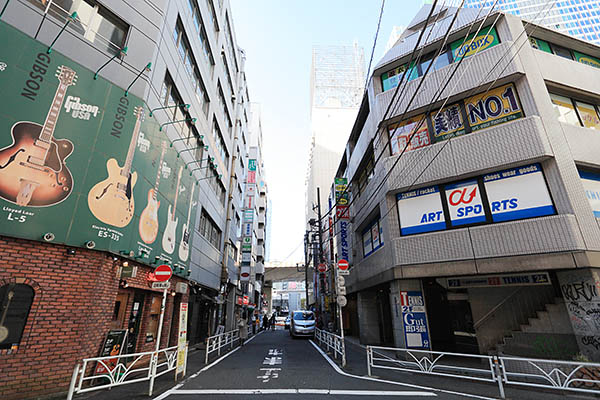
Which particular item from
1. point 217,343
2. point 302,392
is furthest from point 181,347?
point 217,343

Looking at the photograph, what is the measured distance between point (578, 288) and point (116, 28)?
17584 millimetres

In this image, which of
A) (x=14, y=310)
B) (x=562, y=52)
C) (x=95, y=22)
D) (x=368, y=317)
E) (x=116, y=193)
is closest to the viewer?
(x=14, y=310)

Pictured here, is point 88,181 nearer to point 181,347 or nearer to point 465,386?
point 181,347

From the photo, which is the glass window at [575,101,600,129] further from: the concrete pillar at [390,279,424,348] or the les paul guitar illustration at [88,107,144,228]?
the les paul guitar illustration at [88,107,144,228]

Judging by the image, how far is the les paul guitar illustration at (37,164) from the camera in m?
6.37

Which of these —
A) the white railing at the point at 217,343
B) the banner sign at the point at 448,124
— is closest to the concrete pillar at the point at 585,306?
the banner sign at the point at 448,124

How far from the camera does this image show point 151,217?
10.5 meters

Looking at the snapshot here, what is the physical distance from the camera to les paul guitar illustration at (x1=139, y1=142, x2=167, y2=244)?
9938mm

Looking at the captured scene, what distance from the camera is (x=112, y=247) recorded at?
26.5 ft

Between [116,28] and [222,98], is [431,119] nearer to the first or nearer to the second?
[116,28]

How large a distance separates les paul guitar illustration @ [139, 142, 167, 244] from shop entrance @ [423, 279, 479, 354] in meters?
11.7

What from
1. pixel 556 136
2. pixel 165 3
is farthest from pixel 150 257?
pixel 556 136

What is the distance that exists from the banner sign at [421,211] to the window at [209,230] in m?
12.2

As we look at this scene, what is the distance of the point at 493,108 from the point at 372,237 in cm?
914
